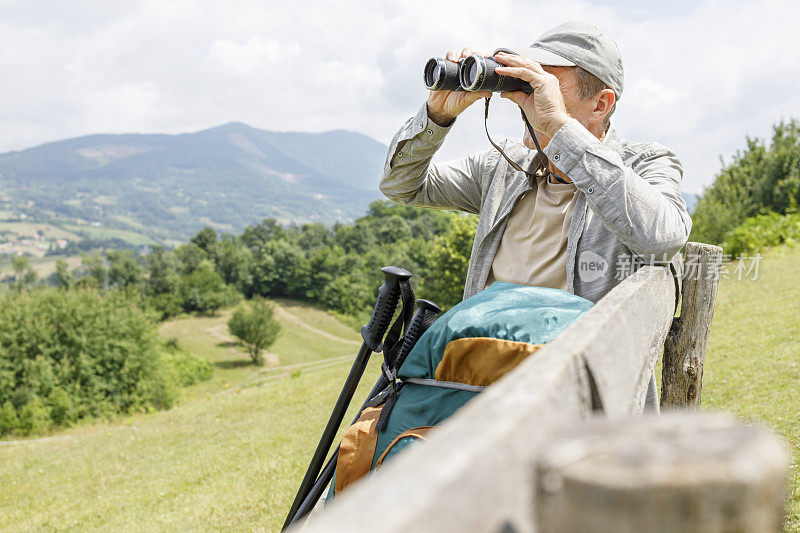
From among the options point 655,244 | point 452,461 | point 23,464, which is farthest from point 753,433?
point 23,464

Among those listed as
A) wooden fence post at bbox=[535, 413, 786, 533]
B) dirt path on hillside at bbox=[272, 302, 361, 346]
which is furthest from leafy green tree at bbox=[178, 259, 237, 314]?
wooden fence post at bbox=[535, 413, 786, 533]

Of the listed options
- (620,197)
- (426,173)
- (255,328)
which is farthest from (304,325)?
(620,197)

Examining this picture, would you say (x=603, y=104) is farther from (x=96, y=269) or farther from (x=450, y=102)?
(x=96, y=269)

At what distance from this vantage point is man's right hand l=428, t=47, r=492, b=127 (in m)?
2.15

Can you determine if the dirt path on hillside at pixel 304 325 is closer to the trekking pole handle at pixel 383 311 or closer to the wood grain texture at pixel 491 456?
the trekking pole handle at pixel 383 311

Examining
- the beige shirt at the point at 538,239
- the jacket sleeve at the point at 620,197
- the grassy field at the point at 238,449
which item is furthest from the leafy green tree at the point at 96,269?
the jacket sleeve at the point at 620,197

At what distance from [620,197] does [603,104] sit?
56 centimetres

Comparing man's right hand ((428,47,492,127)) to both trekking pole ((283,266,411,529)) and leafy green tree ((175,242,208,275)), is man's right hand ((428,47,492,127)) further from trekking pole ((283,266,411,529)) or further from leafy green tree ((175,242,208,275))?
leafy green tree ((175,242,208,275))

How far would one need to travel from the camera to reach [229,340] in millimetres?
52438

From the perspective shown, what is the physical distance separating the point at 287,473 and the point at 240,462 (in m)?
1.30

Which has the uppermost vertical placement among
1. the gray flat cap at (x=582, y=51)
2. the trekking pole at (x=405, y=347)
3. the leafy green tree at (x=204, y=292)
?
the gray flat cap at (x=582, y=51)

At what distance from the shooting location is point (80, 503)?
6.62 meters

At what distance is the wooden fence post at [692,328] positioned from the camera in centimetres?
223

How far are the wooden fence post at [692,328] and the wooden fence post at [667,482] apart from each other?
77.2 inches
